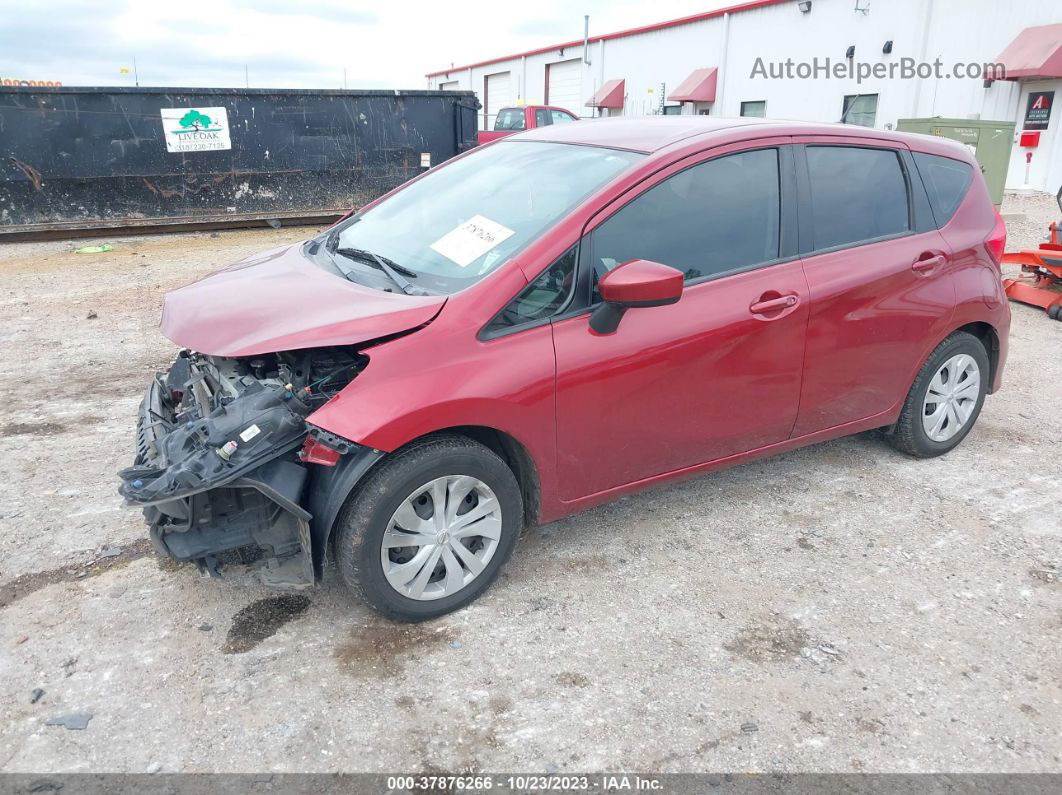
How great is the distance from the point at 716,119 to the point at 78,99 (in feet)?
31.8

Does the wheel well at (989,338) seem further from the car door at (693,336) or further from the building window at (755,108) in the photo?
the building window at (755,108)

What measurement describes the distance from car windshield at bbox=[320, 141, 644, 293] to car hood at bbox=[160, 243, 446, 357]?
8.4 inches

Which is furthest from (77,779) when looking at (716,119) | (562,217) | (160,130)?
(160,130)

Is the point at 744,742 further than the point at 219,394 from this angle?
No

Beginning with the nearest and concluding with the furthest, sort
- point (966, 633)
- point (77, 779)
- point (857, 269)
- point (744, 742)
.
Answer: point (77, 779)
point (744, 742)
point (966, 633)
point (857, 269)

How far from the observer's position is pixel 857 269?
3.61m

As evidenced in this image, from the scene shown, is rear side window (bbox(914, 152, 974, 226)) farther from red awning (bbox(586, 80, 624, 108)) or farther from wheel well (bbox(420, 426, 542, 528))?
red awning (bbox(586, 80, 624, 108))

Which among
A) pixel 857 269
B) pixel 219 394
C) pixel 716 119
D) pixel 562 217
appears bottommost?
pixel 219 394

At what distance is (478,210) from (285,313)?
3.16 feet

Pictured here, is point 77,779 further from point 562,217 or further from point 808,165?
point 808,165

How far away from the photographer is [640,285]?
2.76 metres

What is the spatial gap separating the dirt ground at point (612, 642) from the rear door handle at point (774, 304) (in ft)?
3.39

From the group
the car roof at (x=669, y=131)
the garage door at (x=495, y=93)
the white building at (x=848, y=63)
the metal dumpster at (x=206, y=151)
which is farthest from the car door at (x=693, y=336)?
the garage door at (x=495, y=93)

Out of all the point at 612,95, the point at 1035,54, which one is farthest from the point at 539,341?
the point at 612,95
